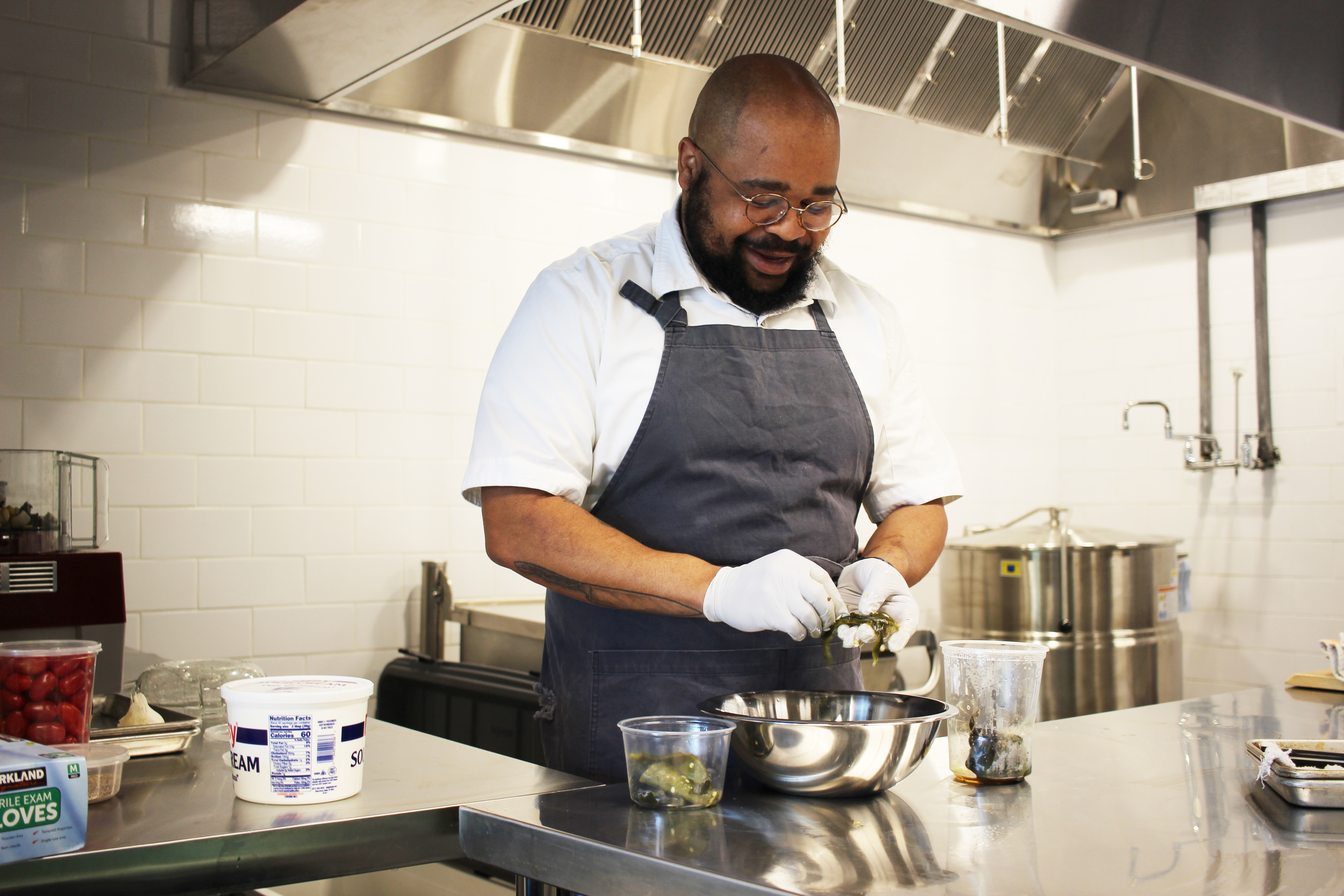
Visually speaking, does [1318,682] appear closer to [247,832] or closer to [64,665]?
[247,832]

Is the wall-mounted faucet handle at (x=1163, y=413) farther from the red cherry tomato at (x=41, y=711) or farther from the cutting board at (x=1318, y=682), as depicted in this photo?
the red cherry tomato at (x=41, y=711)

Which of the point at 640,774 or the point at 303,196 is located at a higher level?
the point at 303,196

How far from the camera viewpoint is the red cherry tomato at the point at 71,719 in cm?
147

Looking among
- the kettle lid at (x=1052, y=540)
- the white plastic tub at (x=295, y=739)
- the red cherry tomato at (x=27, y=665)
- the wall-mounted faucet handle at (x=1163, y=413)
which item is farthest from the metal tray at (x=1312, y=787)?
the wall-mounted faucet handle at (x=1163, y=413)

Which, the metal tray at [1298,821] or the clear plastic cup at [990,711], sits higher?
the clear plastic cup at [990,711]

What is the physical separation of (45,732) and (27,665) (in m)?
0.09

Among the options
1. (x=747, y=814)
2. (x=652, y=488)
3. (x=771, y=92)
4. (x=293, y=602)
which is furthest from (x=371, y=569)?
(x=747, y=814)

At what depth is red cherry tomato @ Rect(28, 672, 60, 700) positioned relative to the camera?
1446mm

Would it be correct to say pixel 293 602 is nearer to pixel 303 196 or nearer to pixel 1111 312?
pixel 303 196

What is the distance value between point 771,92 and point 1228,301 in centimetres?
350

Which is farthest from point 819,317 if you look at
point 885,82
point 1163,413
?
point 1163,413

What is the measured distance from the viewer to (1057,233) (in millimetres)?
5113

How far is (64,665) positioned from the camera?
1472 millimetres

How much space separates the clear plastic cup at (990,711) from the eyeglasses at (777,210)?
0.70m
